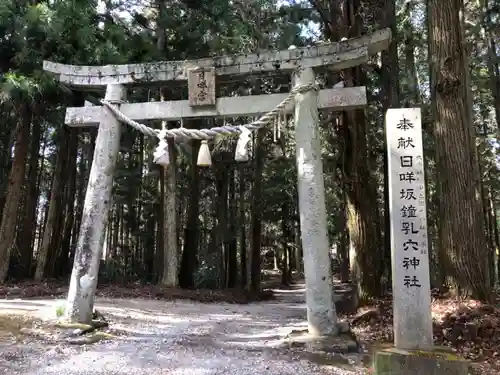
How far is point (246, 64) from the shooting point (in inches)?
264

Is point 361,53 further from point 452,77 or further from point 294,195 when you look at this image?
point 294,195

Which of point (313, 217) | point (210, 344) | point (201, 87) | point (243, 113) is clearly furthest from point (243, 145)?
point (210, 344)

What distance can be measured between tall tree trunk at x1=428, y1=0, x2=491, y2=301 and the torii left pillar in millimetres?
5116

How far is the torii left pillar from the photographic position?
6.36 meters

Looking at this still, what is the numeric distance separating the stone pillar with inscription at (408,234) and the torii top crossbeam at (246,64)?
6.60ft

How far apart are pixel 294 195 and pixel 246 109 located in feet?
38.4

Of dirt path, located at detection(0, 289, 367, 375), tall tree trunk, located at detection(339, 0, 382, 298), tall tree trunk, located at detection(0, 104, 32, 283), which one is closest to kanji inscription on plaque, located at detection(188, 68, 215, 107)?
dirt path, located at detection(0, 289, 367, 375)

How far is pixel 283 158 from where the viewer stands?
1748cm

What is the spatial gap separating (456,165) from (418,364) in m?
3.47

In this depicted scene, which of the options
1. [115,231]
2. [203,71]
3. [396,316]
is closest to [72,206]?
[115,231]

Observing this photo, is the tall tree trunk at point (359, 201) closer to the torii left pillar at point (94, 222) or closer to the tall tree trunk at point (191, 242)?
the torii left pillar at point (94, 222)

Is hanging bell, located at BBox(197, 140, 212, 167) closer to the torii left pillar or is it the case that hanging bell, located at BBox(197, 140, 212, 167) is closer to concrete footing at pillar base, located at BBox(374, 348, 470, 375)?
the torii left pillar

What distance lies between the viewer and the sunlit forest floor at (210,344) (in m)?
4.80

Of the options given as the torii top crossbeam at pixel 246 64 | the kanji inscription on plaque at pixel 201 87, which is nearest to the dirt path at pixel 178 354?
the kanji inscription on plaque at pixel 201 87
